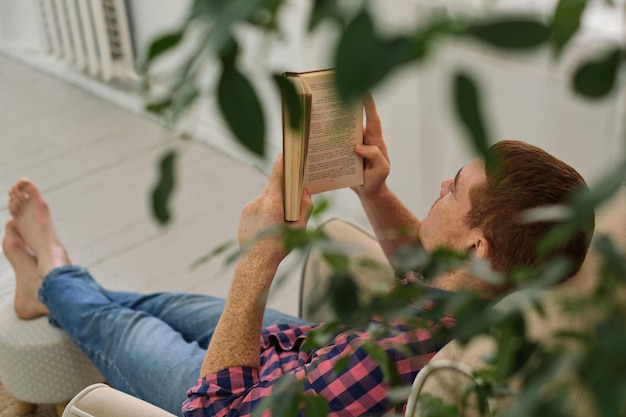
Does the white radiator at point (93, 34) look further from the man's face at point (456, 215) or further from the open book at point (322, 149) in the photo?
the man's face at point (456, 215)

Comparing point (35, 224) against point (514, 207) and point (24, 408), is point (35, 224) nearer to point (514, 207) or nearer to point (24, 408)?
point (24, 408)

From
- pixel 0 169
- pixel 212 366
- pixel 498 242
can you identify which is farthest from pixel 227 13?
pixel 0 169

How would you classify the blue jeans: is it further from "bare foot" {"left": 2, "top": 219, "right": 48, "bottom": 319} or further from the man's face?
the man's face

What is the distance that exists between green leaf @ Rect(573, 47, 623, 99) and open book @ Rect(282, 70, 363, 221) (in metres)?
0.82

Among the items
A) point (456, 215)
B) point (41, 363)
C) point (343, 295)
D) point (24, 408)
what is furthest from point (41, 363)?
point (343, 295)

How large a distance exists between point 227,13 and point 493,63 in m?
1.80

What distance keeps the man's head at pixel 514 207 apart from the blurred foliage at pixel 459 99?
699 mm

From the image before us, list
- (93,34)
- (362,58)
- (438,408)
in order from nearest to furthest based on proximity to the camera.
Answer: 1. (362,58)
2. (438,408)
3. (93,34)

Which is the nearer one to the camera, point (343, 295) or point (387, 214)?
point (343, 295)

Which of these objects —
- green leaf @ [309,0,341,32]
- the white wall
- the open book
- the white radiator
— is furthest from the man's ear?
the white radiator

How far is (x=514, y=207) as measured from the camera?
4.15 feet

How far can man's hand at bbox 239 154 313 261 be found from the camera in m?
1.37

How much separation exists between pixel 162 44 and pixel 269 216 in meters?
0.94

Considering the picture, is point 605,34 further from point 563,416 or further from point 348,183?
point 563,416
